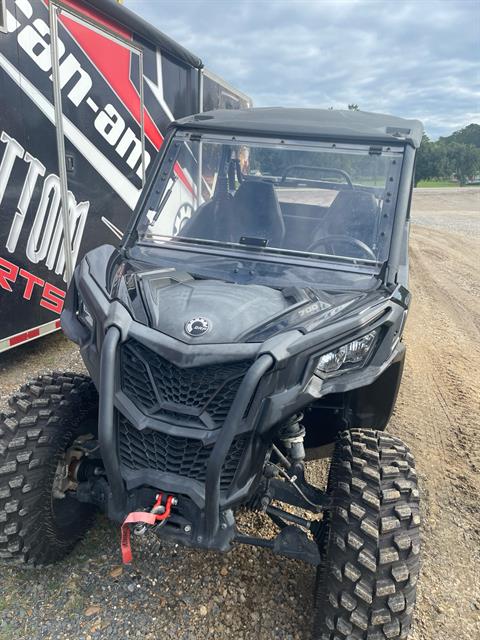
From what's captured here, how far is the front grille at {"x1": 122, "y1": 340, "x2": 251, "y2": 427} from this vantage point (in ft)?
6.64

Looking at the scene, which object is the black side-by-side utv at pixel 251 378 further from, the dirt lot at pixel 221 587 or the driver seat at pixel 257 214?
the dirt lot at pixel 221 587

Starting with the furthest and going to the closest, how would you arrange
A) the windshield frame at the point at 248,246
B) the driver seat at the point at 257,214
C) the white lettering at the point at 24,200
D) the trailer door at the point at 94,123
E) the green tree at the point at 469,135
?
the green tree at the point at 469,135 → the trailer door at the point at 94,123 → the white lettering at the point at 24,200 → the driver seat at the point at 257,214 → the windshield frame at the point at 248,246

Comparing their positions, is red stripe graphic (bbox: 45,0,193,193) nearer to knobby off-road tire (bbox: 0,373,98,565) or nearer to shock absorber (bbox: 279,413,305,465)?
knobby off-road tire (bbox: 0,373,98,565)

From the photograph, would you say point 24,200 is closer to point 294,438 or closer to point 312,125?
point 312,125

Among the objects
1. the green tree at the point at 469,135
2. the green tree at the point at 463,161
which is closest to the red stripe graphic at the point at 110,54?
the green tree at the point at 463,161

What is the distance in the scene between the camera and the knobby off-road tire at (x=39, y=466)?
2357 mm

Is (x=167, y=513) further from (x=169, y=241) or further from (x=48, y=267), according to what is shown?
(x=48, y=267)

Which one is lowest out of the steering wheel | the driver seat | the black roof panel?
the steering wheel

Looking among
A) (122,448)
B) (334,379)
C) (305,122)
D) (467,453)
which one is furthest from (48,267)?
(467,453)

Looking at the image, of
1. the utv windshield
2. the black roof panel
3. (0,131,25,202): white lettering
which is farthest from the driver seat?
(0,131,25,202): white lettering

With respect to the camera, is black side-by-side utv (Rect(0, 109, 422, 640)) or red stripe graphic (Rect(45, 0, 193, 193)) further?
red stripe graphic (Rect(45, 0, 193, 193))

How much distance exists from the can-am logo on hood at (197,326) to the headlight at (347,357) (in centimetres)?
48

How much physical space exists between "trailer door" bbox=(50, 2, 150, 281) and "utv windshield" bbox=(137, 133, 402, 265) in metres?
1.97

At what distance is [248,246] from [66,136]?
2704 mm
